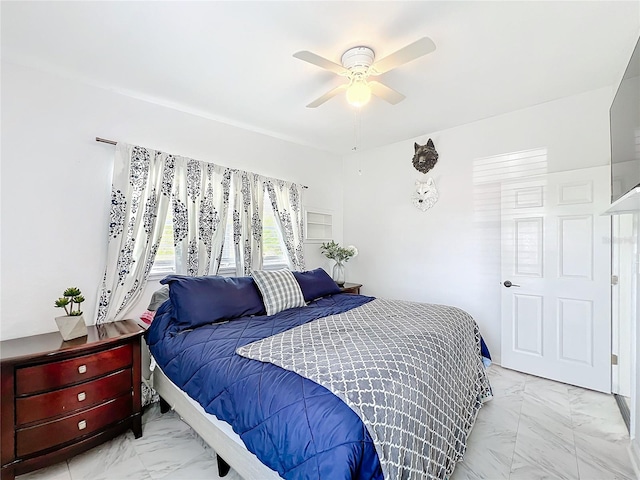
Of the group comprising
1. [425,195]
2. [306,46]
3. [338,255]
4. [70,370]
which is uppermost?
[306,46]

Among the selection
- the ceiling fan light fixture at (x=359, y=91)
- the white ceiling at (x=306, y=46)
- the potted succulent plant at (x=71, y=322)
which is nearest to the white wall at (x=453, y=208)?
the white ceiling at (x=306, y=46)

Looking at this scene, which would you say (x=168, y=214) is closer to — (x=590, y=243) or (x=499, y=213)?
(x=499, y=213)

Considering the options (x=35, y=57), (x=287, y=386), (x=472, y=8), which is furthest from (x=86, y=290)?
(x=472, y=8)

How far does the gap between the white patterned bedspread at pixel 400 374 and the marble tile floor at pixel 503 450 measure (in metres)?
0.17

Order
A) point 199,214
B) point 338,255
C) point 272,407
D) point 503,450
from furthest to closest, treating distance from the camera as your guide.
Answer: point 338,255
point 199,214
point 503,450
point 272,407

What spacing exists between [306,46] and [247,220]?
1861 mm

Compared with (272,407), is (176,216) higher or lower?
higher

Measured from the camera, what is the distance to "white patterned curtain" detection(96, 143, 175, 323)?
7.92ft

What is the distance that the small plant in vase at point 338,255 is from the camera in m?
4.16

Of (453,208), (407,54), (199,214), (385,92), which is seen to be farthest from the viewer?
(453,208)

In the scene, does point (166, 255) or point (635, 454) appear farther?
point (166, 255)

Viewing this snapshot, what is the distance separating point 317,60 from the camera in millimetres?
1825

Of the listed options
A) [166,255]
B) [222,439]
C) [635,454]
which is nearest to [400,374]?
[222,439]

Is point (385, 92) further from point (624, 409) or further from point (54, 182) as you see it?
point (624, 409)
